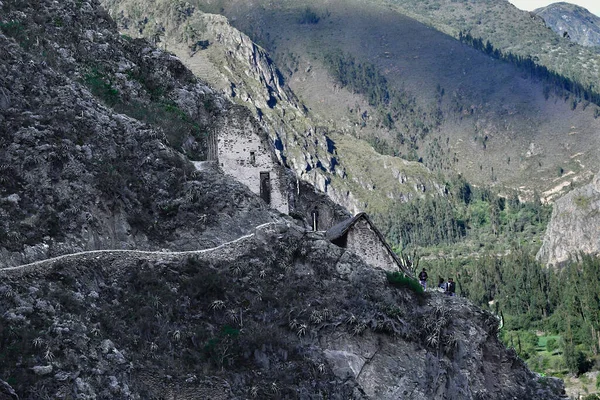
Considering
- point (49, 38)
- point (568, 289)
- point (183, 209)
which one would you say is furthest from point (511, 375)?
point (568, 289)

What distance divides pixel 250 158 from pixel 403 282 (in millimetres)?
13114

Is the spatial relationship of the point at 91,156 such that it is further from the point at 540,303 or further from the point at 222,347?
the point at 540,303

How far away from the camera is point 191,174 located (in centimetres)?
4809

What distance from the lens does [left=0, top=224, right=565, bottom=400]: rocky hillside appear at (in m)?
33.9

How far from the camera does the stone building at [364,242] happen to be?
48.0m

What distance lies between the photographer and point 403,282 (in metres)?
45.0

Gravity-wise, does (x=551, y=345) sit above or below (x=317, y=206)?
below

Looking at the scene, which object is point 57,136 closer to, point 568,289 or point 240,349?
point 240,349

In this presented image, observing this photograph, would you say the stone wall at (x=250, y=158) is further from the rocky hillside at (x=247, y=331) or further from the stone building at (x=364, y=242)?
the rocky hillside at (x=247, y=331)

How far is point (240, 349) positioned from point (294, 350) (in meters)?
2.70

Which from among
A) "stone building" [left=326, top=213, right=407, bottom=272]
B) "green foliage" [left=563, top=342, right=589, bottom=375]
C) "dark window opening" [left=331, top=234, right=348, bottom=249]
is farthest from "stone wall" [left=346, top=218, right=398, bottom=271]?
"green foliage" [left=563, top=342, right=589, bottom=375]

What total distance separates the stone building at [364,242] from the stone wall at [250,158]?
5135mm

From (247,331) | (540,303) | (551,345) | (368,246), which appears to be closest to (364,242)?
(368,246)

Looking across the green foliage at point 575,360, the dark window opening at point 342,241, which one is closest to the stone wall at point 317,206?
the dark window opening at point 342,241
